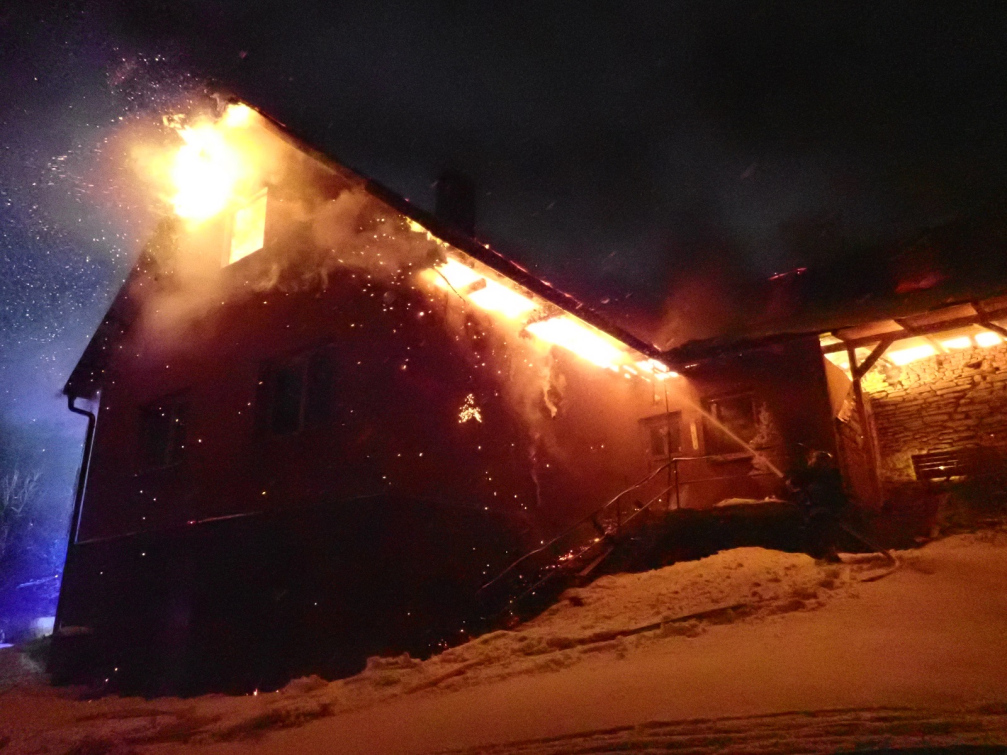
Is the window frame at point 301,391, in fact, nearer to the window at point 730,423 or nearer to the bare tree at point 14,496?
the window at point 730,423

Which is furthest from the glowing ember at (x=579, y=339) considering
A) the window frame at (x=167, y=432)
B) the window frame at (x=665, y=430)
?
the window frame at (x=167, y=432)

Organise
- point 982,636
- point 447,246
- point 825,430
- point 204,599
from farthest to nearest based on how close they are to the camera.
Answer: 1. point 825,430
2. point 204,599
3. point 447,246
4. point 982,636

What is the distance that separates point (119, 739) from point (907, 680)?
6096mm

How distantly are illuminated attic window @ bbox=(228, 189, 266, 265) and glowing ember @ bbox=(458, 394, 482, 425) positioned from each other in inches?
169

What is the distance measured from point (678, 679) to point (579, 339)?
8.02 m

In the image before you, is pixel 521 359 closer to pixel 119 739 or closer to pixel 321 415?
pixel 321 415

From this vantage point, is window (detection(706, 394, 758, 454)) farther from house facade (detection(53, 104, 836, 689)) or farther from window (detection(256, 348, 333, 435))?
window (detection(256, 348, 333, 435))

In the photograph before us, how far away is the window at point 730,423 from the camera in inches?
518

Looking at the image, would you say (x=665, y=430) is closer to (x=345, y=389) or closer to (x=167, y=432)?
(x=345, y=389)

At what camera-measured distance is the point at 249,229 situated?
1187 cm

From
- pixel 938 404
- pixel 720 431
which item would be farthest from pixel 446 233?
pixel 938 404

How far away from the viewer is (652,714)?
14.1 ft

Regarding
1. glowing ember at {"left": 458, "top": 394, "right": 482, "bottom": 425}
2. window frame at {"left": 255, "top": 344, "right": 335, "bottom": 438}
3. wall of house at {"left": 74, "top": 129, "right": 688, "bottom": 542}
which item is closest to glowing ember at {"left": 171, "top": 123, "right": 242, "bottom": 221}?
wall of house at {"left": 74, "top": 129, "right": 688, "bottom": 542}

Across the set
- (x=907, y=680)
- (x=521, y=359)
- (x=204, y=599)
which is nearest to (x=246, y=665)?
(x=204, y=599)
